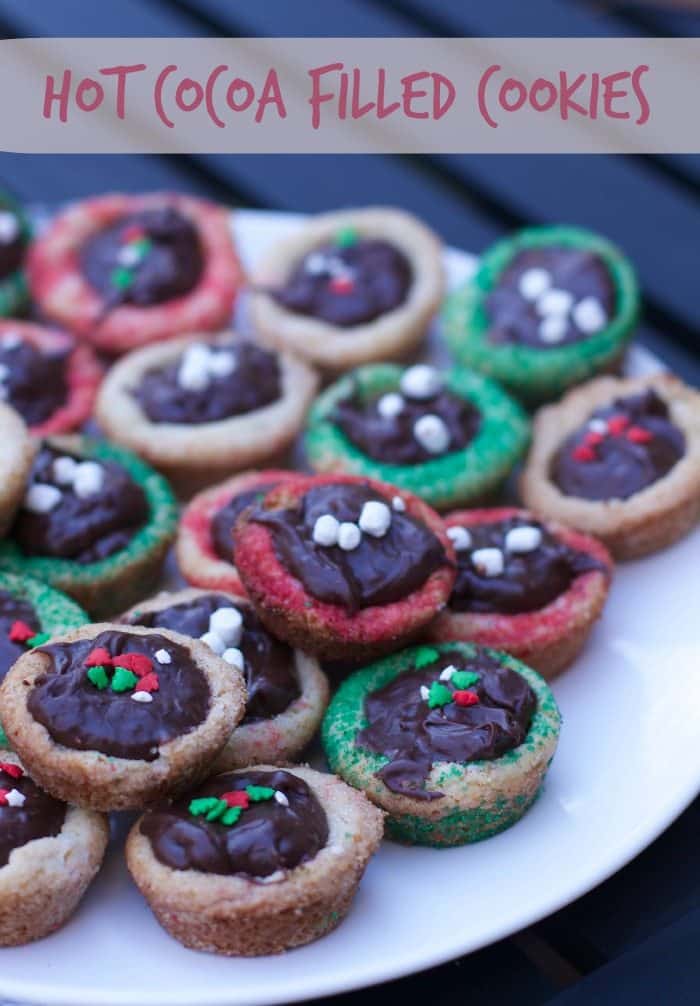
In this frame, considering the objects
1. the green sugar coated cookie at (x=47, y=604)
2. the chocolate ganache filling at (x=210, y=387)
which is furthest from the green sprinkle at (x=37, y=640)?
the chocolate ganache filling at (x=210, y=387)

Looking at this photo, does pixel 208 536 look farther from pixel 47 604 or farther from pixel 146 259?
pixel 146 259

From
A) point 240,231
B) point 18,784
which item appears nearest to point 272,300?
point 240,231

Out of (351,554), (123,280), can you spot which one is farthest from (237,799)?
(123,280)

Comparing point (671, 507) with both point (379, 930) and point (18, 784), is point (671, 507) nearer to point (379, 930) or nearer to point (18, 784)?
point (379, 930)

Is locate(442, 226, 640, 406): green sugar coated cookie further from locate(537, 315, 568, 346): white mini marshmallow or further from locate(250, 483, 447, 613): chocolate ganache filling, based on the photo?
locate(250, 483, 447, 613): chocolate ganache filling

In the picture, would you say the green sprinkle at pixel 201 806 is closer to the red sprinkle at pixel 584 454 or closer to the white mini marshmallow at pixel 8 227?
the red sprinkle at pixel 584 454

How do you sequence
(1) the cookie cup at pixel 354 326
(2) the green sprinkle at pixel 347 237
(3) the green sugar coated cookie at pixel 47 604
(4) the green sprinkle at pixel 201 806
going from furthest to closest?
(2) the green sprinkle at pixel 347 237
(1) the cookie cup at pixel 354 326
(3) the green sugar coated cookie at pixel 47 604
(4) the green sprinkle at pixel 201 806

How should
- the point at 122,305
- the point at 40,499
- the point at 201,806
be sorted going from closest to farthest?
the point at 201,806, the point at 40,499, the point at 122,305
